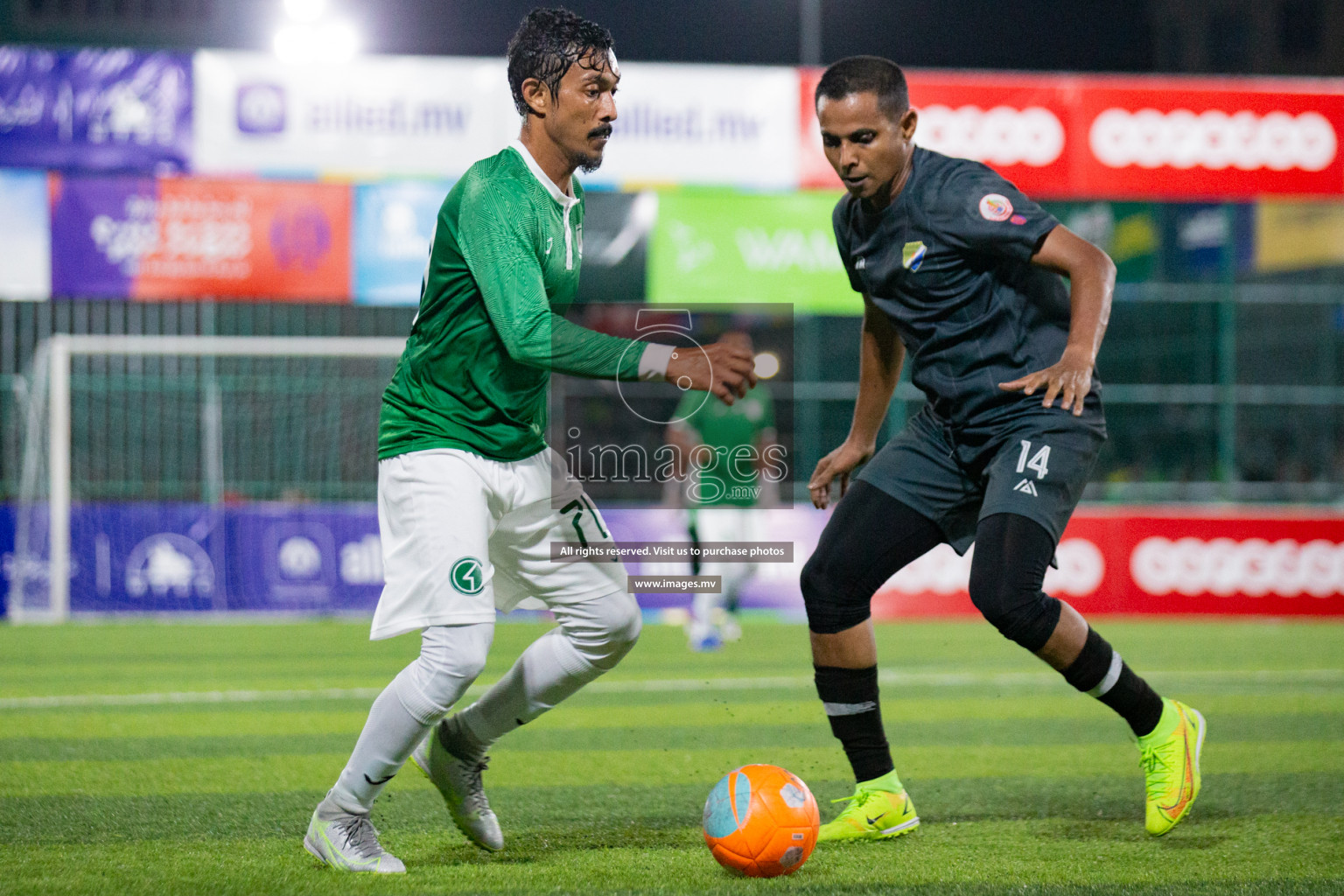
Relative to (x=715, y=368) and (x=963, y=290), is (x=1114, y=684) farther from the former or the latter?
(x=715, y=368)

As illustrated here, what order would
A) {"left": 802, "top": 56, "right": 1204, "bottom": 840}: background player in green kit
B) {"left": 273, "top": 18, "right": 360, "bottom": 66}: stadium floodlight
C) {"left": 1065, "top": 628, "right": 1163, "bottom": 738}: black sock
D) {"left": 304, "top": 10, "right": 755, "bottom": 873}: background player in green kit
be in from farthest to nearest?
1. {"left": 273, "top": 18, "right": 360, "bottom": 66}: stadium floodlight
2. {"left": 1065, "top": 628, "right": 1163, "bottom": 738}: black sock
3. {"left": 802, "top": 56, "right": 1204, "bottom": 840}: background player in green kit
4. {"left": 304, "top": 10, "right": 755, "bottom": 873}: background player in green kit

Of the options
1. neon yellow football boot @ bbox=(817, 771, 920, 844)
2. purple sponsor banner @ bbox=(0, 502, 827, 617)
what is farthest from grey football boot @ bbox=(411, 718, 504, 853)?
purple sponsor banner @ bbox=(0, 502, 827, 617)

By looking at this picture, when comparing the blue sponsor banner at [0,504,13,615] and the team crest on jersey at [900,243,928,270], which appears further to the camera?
the blue sponsor banner at [0,504,13,615]

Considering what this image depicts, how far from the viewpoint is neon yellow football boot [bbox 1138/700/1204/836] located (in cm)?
418

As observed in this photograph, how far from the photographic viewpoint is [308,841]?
3.83m

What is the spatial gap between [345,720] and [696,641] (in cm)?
438

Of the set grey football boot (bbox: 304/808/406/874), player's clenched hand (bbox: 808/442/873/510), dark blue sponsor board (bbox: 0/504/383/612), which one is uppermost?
player's clenched hand (bbox: 808/442/873/510)

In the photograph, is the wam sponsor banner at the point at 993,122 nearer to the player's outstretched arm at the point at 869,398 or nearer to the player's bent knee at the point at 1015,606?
the player's outstretched arm at the point at 869,398

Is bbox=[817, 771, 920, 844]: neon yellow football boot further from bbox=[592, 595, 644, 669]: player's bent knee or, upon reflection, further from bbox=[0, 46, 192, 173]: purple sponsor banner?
bbox=[0, 46, 192, 173]: purple sponsor banner

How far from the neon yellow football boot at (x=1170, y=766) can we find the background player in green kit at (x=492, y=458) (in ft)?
5.11

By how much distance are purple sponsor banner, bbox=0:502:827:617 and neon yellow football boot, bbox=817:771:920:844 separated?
990 cm

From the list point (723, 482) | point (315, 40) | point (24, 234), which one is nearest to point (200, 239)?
point (24, 234)

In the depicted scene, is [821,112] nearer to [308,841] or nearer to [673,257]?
[308,841]

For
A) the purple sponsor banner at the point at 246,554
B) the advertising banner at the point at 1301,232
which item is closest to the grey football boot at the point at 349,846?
the purple sponsor banner at the point at 246,554
